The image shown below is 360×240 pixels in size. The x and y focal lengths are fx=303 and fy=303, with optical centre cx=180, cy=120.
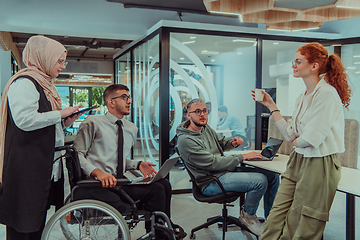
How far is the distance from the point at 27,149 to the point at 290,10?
2338 mm

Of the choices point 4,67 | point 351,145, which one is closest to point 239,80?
point 351,145

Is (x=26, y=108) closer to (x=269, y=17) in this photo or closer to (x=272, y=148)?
(x=272, y=148)

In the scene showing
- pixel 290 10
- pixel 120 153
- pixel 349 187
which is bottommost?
pixel 349 187

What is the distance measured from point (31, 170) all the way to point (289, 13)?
2618 mm

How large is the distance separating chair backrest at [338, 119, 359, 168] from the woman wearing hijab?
7.40 ft

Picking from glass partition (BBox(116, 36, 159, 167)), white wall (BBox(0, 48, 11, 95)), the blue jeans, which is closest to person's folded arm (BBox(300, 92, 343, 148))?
the blue jeans

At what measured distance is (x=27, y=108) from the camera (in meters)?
1.79

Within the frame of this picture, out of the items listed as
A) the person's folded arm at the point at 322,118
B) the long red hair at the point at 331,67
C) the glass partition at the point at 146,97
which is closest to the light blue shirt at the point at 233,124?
the glass partition at the point at 146,97

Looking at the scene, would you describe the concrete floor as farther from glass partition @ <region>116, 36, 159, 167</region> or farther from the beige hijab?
the beige hijab

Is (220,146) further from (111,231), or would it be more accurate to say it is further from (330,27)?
(330,27)

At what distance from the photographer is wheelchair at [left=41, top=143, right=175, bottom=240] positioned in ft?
6.19

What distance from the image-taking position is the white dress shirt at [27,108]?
178cm

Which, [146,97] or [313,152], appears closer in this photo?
[313,152]

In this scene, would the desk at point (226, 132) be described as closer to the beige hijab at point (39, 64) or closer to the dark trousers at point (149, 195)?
the dark trousers at point (149, 195)
